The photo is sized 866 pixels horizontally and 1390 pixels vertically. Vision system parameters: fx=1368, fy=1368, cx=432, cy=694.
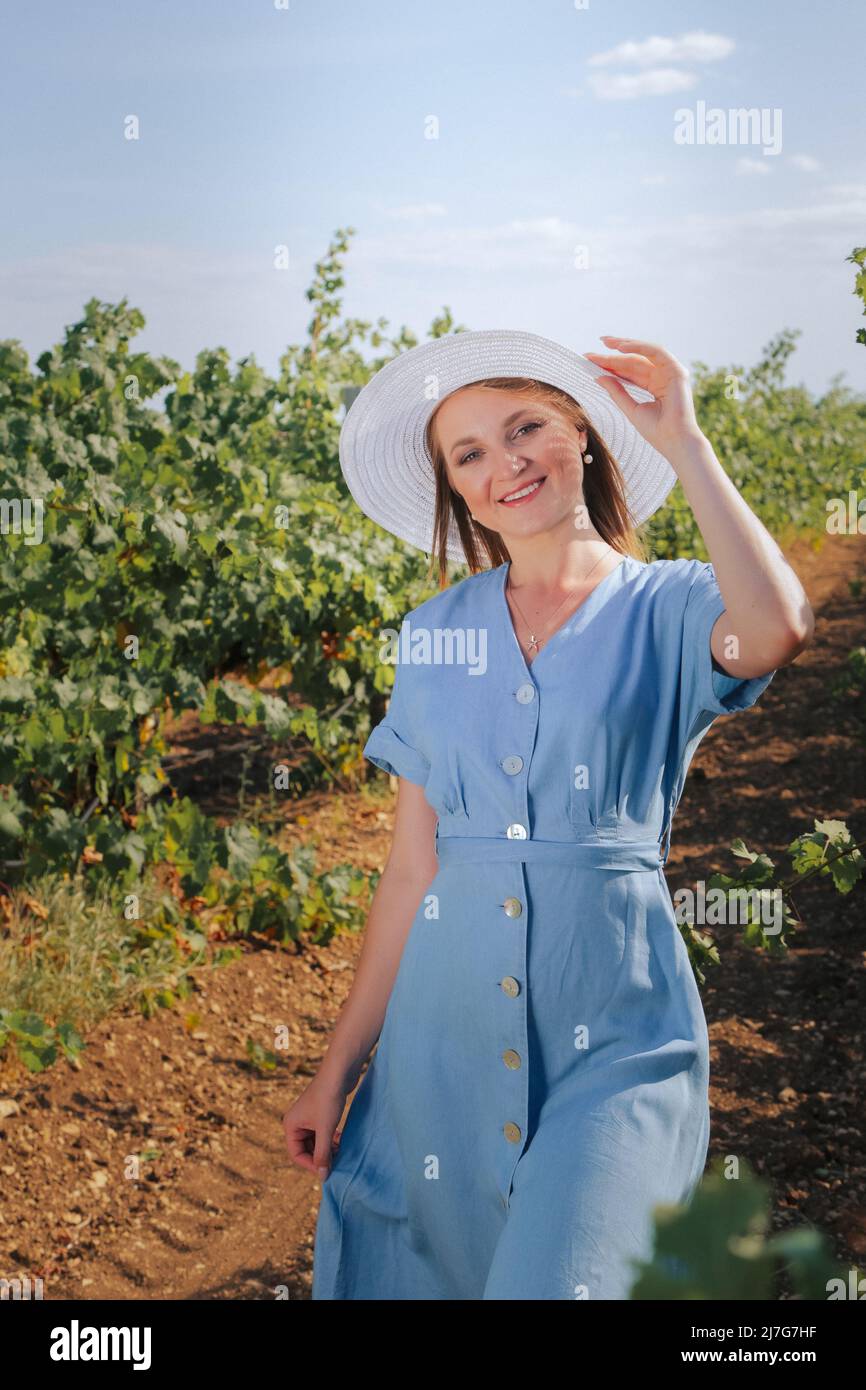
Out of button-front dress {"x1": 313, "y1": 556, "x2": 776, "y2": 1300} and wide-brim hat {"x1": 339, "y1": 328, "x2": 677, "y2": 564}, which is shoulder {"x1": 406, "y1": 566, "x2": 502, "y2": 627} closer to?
button-front dress {"x1": 313, "y1": 556, "x2": 776, "y2": 1300}

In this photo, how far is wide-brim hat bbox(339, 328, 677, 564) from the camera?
6.30ft

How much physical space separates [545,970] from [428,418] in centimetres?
92

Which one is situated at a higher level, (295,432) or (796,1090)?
(295,432)

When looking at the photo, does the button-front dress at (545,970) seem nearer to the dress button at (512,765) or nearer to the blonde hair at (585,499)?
the dress button at (512,765)

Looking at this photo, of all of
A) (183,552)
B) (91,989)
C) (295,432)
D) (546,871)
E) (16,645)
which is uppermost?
(295,432)

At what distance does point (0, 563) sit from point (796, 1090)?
100 inches

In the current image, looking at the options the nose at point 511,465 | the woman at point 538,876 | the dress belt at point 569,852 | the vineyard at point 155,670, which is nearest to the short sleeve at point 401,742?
the woman at point 538,876

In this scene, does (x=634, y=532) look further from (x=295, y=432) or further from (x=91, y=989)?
(x=295, y=432)

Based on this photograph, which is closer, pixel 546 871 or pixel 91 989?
pixel 546 871

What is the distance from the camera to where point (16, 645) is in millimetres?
3994

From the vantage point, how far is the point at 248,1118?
140 inches

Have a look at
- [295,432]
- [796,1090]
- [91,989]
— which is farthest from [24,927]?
[295,432]

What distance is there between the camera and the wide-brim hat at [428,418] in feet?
6.30

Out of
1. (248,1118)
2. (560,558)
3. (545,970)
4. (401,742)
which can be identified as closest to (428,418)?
(560,558)
